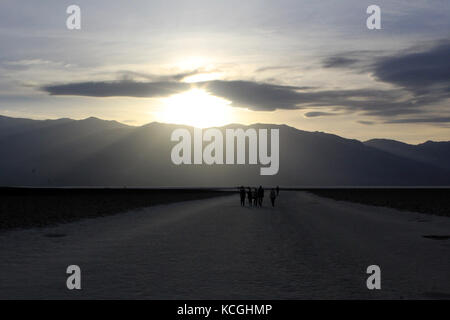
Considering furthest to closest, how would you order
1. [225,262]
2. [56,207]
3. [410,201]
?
1. [410,201]
2. [56,207]
3. [225,262]

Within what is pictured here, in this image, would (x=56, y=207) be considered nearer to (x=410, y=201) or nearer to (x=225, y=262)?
(x=225, y=262)

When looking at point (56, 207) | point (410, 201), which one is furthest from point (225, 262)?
point (410, 201)

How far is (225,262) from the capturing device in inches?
555

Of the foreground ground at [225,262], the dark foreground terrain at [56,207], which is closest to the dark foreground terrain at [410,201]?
the foreground ground at [225,262]

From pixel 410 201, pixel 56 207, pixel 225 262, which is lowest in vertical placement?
pixel 225 262

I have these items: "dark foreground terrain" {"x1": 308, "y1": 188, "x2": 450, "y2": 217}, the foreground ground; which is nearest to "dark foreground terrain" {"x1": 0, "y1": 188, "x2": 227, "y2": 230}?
the foreground ground

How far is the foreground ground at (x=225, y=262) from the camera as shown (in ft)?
33.9

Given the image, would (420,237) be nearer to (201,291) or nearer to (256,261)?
(256,261)

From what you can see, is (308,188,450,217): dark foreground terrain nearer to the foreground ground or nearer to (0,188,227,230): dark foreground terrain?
the foreground ground

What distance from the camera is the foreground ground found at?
10344mm
